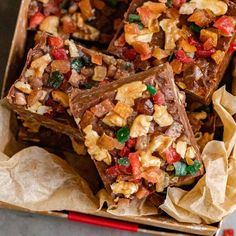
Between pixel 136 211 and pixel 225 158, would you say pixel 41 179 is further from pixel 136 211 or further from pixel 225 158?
pixel 225 158

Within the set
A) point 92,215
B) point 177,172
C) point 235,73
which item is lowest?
point 92,215

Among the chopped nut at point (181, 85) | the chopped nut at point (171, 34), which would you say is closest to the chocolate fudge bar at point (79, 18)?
the chopped nut at point (171, 34)

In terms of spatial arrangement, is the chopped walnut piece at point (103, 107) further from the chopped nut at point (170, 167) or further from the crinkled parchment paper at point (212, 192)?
the crinkled parchment paper at point (212, 192)

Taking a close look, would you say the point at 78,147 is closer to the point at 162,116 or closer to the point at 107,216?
the point at 107,216

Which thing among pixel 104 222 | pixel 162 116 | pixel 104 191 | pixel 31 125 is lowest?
pixel 104 222

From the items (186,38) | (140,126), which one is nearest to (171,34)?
(186,38)

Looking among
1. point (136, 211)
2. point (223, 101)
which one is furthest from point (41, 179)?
point (223, 101)
